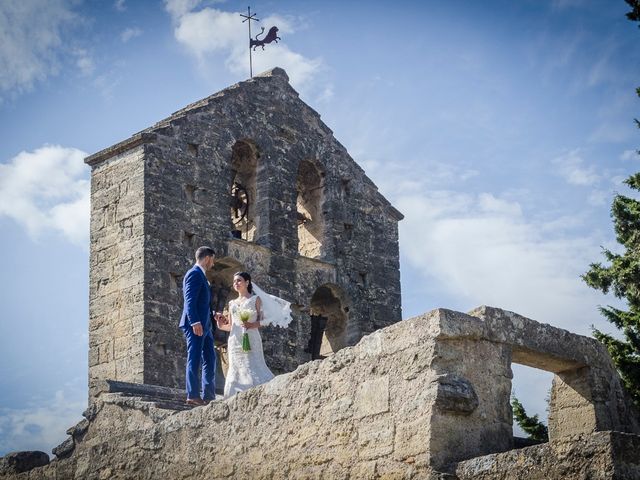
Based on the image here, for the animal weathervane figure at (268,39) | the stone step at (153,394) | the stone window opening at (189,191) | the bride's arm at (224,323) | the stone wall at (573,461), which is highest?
the animal weathervane figure at (268,39)

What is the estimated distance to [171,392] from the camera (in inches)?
492

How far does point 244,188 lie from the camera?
1917cm

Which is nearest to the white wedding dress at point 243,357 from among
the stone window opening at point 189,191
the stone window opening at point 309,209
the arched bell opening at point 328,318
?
the stone window opening at point 189,191

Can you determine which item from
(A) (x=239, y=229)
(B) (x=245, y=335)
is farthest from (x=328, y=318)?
(B) (x=245, y=335)

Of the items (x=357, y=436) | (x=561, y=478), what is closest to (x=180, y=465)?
(x=357, y=436)

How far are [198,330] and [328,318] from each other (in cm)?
817

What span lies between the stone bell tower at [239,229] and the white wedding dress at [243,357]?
443 centimetres

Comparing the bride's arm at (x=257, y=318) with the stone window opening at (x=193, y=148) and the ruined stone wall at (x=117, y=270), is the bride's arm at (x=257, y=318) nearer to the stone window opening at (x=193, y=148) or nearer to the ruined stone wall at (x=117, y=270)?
the ruined stone wall at (x=117, y=270)

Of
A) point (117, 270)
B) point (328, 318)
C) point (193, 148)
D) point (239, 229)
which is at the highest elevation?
point (193, 148)

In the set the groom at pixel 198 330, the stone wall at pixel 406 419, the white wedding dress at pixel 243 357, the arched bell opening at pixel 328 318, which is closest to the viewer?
the stone wall at pixel 406 419

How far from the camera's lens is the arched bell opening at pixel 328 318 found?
1923 cm

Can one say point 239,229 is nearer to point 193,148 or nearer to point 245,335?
point 193,148

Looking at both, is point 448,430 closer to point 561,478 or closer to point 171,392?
point 561,478

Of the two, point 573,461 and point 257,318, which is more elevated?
point 257,318
